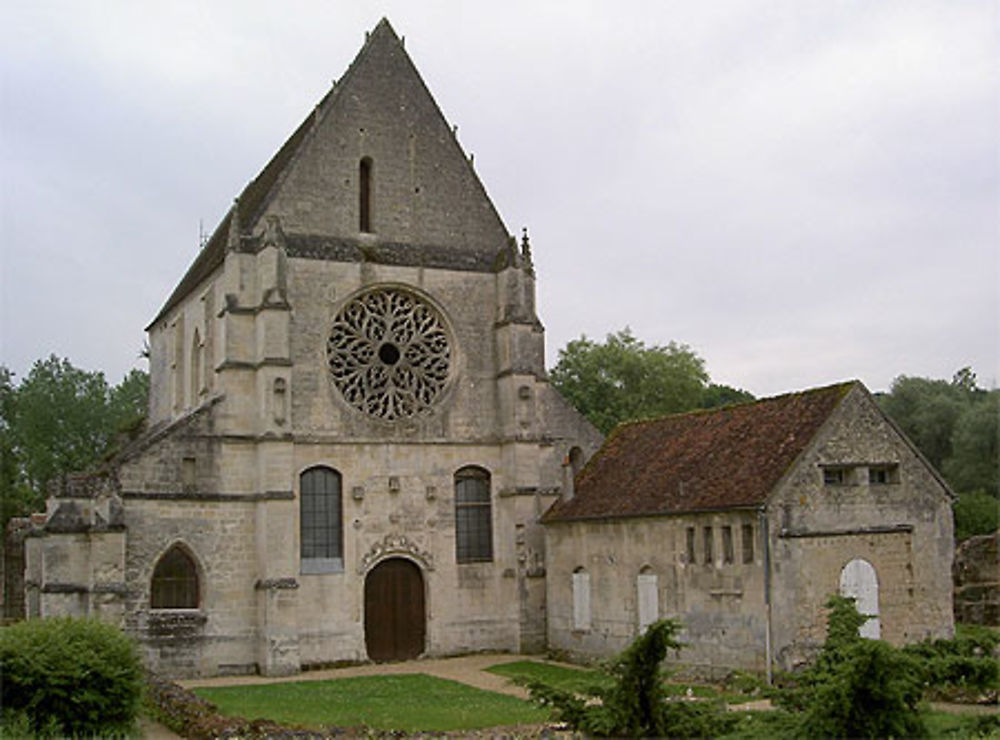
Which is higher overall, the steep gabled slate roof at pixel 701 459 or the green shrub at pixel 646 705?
the steep gabled slate roof at pixel 701 459

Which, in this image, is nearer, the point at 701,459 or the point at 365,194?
the point at 701,459

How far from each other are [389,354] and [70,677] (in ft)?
56.9

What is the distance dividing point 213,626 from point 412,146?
14.6 m

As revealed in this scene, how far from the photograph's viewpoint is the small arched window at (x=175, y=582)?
2728cm

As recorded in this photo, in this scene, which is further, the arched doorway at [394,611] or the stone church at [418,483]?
the arched doorway at [394,611]

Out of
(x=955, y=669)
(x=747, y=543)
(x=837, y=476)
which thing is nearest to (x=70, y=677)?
(x=955, y=669)

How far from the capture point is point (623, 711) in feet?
40.4

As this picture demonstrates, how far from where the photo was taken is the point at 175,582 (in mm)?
27547

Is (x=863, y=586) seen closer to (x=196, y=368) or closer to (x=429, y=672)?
(x=429, y=672)

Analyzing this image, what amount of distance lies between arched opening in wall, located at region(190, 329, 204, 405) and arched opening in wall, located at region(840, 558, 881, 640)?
65.0ft

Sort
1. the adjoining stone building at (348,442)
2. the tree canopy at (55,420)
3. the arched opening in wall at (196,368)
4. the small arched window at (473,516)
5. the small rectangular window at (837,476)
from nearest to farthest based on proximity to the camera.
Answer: the small rectangular window at (837,476) < the adjoining stone building at (348,442) < the small arched window at (473,516) < the arched opening in wall at (196,368) < the tree canopy at (55,420)

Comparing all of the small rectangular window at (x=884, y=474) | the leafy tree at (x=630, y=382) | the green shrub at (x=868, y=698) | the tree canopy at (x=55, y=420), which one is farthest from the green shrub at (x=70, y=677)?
the tree canopy at (x=55, y=420)

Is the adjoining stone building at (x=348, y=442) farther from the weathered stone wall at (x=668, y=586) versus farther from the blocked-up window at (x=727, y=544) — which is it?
the blocked-up window at (x=727, y=544)

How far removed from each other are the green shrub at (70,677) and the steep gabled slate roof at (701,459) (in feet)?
42.3
